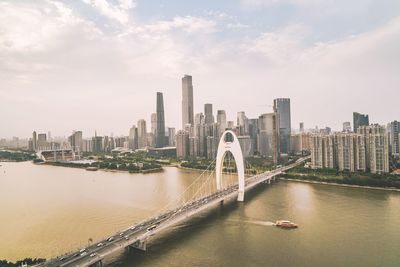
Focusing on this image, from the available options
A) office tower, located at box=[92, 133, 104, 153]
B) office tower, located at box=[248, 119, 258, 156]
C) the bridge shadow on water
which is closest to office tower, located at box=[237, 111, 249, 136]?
office tower, located at box=[248, 119, 258, 156]

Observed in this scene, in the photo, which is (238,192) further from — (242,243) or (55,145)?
(55,145)

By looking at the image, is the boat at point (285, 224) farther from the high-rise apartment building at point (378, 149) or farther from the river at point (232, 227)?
the high-rise apartment building at point (378, 149)

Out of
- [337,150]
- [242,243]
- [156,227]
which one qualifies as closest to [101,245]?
[156,227]

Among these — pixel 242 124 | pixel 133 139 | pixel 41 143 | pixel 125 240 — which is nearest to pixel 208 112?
pixel 242 124

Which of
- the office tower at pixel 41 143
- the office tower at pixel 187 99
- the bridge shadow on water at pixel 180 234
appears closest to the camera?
the bridge shadow on water at pixel 180 234

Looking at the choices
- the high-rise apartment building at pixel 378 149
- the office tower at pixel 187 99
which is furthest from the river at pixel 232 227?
the office tower at pixel 187 99

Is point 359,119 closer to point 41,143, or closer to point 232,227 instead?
point 232,227
